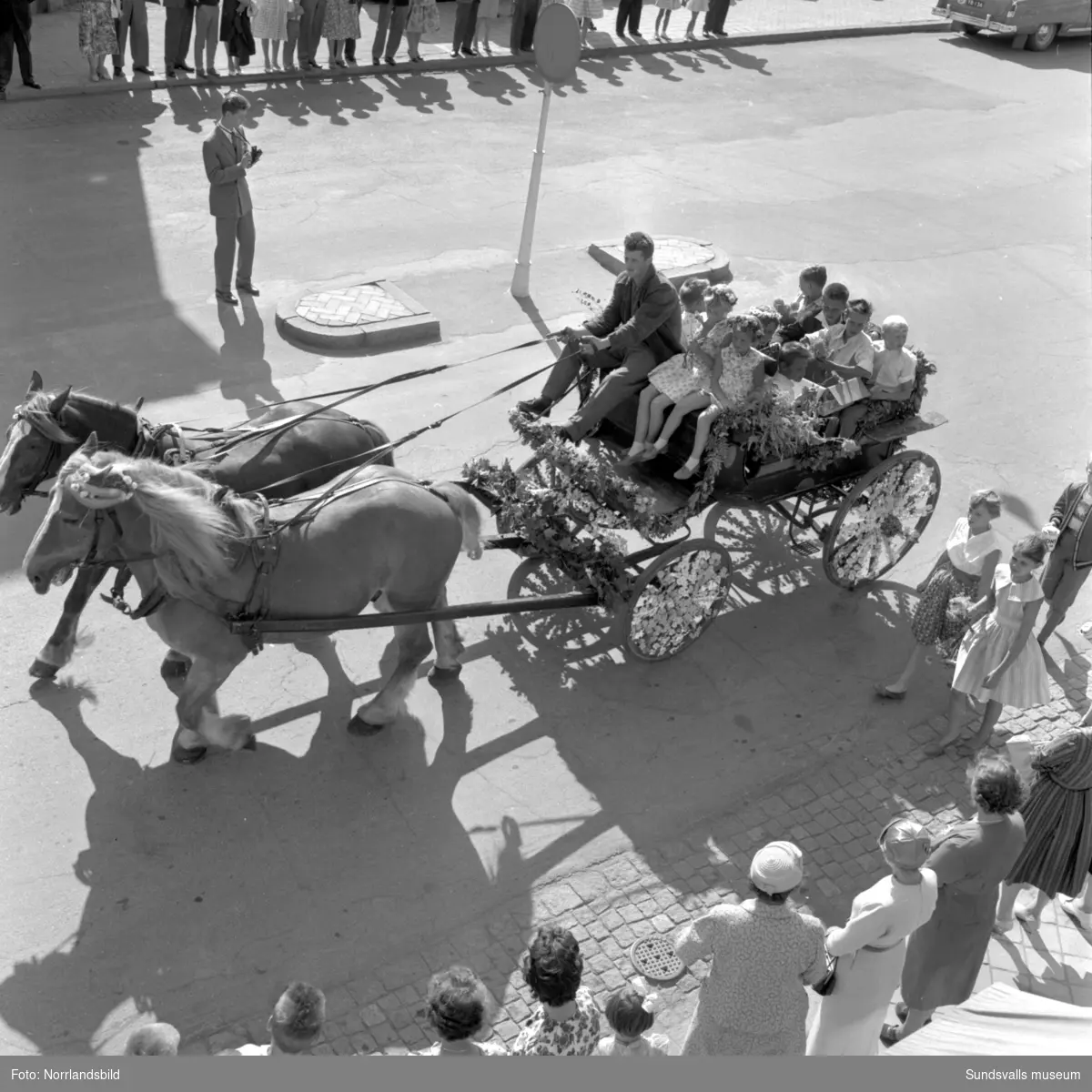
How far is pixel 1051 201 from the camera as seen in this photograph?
55.6 feet

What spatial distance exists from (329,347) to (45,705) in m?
5.03

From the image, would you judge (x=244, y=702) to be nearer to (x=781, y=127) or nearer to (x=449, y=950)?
(x=449, y=950)

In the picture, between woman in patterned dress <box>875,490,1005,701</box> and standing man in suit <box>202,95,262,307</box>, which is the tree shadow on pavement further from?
standing man in suit <box>202,95,262,307</box>

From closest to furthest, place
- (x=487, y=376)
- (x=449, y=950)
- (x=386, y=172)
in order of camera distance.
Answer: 1. (x=449, y=950)
2. (x=487, y=376)
3. (x=386, y=172)

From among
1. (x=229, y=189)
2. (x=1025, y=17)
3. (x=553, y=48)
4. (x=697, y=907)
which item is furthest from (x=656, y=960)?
(x=1025, y=17)

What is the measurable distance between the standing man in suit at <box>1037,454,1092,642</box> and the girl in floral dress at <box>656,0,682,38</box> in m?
15.7

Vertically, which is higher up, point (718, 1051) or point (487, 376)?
point (718, 1051)

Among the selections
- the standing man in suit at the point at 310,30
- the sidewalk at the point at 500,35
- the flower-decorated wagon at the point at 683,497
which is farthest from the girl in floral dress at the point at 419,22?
the flower-decorated wagon at the point at 683,497

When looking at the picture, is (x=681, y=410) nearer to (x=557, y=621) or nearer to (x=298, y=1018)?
(x=557, y=621)

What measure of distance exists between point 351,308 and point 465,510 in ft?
17.1

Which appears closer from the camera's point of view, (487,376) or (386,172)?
(487,376)

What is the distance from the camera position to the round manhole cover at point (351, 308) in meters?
11.4

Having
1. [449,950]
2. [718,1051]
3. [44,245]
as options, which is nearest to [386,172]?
[44,245]

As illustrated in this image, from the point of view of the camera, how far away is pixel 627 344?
7.88 metres
